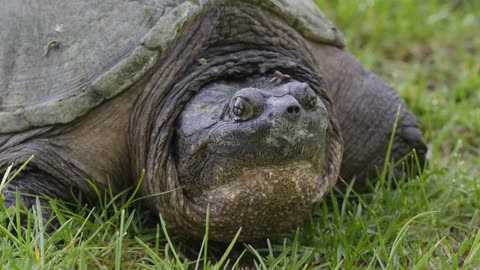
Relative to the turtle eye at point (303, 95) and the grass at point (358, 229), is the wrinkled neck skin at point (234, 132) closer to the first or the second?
the turtle eye at point (303, 95)

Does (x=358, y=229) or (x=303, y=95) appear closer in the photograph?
(x=303, y=95)

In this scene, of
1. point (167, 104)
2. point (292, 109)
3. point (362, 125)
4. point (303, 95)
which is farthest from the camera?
point (362, 125)

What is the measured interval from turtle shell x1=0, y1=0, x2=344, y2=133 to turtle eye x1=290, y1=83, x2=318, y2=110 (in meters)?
0.55

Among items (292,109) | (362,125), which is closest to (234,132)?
(292,109)

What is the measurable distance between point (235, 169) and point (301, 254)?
475 mm

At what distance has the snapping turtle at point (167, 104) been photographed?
9.77ft

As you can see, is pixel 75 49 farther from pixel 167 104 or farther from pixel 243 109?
pixel 243 109

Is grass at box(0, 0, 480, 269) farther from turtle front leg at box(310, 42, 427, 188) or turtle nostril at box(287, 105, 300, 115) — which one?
turtle nostril at box(287, 105, 300, 115)

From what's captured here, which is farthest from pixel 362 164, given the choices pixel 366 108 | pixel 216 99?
pixel 216 99

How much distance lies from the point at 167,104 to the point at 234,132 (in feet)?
1.47

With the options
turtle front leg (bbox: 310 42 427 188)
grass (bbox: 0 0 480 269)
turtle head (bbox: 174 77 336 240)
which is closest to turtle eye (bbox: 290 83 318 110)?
→ turtle head (bbox: 174 77 336 240)

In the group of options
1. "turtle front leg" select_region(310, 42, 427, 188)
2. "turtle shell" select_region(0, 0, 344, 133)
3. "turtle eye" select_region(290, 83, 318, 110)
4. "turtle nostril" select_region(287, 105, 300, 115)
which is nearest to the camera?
"turtle nostril" select_region(287, 105, 300, 115)

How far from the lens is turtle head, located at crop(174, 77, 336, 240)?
2.85 meters

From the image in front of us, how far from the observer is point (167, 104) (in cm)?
322
